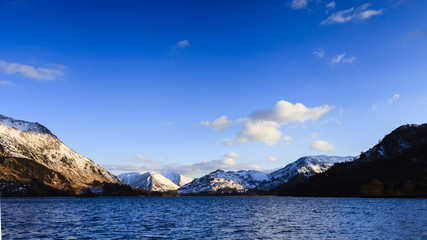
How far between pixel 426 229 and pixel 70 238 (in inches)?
2876

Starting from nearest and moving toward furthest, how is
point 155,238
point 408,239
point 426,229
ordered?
point 408,239, point 155,238, point 426,229

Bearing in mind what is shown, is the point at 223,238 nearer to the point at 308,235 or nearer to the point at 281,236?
the point at 281,236

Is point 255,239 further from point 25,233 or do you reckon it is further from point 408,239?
point 25,233

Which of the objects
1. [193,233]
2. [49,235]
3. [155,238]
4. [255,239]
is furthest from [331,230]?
[49,235]

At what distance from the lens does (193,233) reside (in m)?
66.1

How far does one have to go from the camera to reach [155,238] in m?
58.9

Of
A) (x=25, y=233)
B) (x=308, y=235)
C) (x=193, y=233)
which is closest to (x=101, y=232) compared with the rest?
(x=25, y=233)

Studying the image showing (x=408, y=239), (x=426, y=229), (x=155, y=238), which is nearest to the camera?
(x=408, y=239)

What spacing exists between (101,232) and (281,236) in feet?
126

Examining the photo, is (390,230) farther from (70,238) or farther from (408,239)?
(70,238)

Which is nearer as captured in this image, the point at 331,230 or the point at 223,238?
the point at 223,238

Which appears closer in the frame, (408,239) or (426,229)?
(408,239)

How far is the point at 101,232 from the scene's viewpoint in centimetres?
6694

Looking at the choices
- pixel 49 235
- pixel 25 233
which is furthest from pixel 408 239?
pixel 25 233
